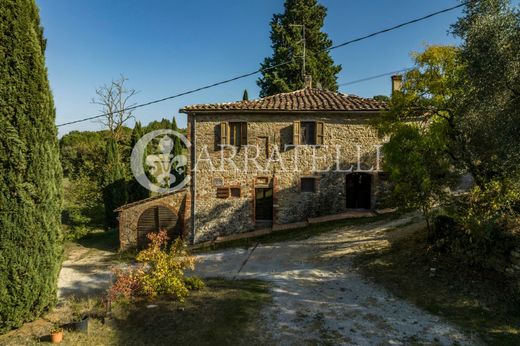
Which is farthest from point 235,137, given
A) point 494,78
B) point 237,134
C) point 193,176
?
point 494,78

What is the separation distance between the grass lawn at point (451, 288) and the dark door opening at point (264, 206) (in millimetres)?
6860

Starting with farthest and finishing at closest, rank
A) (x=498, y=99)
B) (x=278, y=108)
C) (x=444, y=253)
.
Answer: (x=278, y=108) < (x=444, y=253) < (x=498, y=99)

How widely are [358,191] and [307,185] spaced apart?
2920 millimetres

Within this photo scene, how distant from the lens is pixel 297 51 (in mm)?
28312

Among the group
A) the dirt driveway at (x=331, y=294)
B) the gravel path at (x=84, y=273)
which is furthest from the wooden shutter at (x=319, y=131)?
the gravel path at (x=84, y=273)

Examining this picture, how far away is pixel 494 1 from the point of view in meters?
6.93

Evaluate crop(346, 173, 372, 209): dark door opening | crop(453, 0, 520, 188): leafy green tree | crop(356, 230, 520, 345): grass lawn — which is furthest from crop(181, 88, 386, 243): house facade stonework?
crop(453, 0, 520, 188): leafy green tree

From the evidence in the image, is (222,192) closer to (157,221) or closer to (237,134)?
(237,134)

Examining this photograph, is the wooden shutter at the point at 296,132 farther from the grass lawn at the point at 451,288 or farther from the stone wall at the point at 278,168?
the grass lawn at the point at 451,288

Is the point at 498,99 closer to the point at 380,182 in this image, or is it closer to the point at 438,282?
the point at 438,282

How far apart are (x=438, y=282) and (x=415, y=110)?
4.71 metres

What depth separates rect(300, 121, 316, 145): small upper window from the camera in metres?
16.3

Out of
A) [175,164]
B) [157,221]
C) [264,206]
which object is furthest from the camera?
[175,164]

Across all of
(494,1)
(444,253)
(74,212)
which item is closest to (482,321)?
(444,253)
